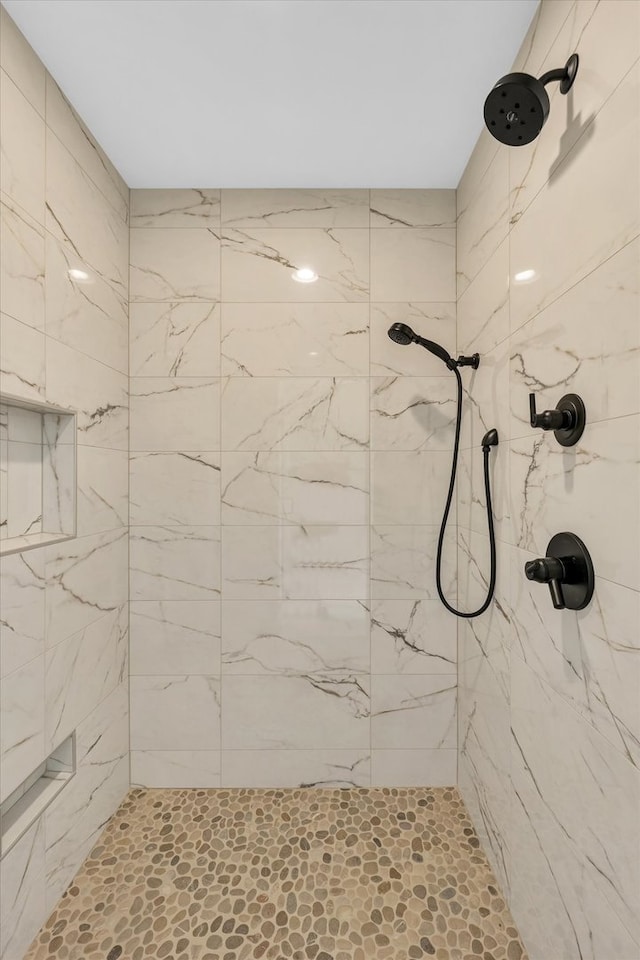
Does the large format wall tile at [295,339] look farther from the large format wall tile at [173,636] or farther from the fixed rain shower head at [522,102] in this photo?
the large format wall tile at [173,636]

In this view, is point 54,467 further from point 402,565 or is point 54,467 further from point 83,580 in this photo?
point 402,565

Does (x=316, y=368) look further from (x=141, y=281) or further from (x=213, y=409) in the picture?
(x=141, y=281)

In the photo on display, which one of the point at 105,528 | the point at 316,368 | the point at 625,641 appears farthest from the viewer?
the point at 316,368

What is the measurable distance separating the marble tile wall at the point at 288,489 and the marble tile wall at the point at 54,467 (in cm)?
15

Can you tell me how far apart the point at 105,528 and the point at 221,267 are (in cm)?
115

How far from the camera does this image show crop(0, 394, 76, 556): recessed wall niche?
1.29 meters

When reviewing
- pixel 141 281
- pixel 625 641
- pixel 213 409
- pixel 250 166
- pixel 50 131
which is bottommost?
pixel 625 641

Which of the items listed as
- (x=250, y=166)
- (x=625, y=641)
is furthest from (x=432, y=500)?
(x=250, y=166)

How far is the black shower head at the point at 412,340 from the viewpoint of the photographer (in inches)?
63.5

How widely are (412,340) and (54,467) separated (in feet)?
4.34

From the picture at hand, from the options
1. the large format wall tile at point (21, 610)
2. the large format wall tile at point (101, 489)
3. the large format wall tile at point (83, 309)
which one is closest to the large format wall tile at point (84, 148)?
the large format wall tile at point (83, 309)

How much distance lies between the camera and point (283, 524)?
6.06 ft

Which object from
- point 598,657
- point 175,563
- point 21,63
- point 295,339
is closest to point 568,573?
point 598,657

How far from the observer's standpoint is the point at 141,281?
72.7 inches
